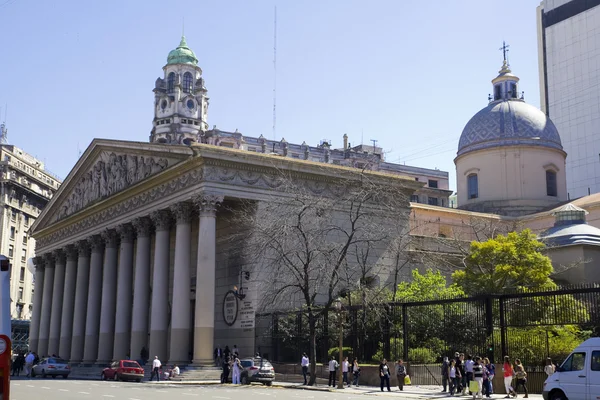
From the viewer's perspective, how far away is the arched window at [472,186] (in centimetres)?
7075

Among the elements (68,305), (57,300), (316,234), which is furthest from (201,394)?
(57,300)

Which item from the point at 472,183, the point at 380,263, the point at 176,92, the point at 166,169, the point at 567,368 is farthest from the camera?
the point at 176,92

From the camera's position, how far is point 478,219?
6372cm

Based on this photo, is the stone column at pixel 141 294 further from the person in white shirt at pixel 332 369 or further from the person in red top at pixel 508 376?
the person in red top at pixel 508 376

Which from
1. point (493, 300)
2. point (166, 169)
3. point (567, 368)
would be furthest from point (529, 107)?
point (567, 368)

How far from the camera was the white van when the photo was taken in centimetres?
2000

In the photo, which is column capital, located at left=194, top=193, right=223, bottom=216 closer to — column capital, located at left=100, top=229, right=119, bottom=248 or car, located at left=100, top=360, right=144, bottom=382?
car, located at left=100, top=360, right=144, bottom=382

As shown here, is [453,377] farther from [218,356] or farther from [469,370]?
[218,356]

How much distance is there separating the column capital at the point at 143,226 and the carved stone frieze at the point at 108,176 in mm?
2606

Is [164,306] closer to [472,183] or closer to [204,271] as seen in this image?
[204,271]

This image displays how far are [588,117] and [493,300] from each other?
324ft

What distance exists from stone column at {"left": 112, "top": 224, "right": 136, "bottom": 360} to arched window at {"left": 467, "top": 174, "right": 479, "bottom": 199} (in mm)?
33022

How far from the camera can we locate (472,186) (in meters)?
71.2

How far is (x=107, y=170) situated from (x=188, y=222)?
1390cm
